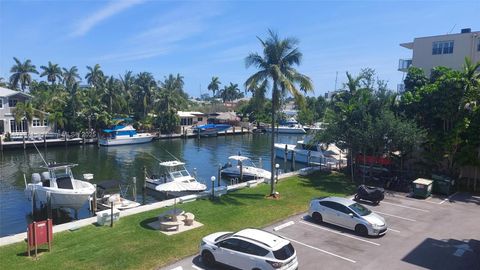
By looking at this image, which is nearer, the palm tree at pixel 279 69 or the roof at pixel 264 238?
the roof at pixel 264 238

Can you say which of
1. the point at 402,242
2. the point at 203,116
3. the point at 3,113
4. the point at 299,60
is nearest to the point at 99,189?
the point at 299,60

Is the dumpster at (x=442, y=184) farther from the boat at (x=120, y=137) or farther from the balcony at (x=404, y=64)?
the boat at (x=120, y=137)

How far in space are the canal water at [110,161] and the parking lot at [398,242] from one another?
53.4 ft

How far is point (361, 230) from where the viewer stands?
18562 mm

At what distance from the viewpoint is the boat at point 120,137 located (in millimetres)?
65375

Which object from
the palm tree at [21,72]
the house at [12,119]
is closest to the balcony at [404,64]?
the house at [12,119]

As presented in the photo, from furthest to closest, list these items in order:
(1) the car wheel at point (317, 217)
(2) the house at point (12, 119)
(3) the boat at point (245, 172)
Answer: (2) the house at point (12, 119)
(3) the boat at point (245, 172)
(1) the car wheel at point (317, 217)

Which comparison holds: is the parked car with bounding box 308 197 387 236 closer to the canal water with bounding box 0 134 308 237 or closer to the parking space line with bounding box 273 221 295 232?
the parking space line with bounding box 273 221 295 232

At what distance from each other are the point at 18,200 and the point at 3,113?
130ft

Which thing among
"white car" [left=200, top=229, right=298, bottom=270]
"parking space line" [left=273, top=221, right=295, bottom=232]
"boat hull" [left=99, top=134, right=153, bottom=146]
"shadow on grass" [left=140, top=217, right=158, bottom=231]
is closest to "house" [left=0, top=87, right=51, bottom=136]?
"boat hull" [left=99, top=134, right=153, bottom=146]

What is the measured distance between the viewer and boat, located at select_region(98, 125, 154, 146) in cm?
6538

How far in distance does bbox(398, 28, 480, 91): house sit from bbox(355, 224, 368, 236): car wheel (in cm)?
2841

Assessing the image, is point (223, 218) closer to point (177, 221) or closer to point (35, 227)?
point (177, 221)

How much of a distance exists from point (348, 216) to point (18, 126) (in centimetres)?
6305
